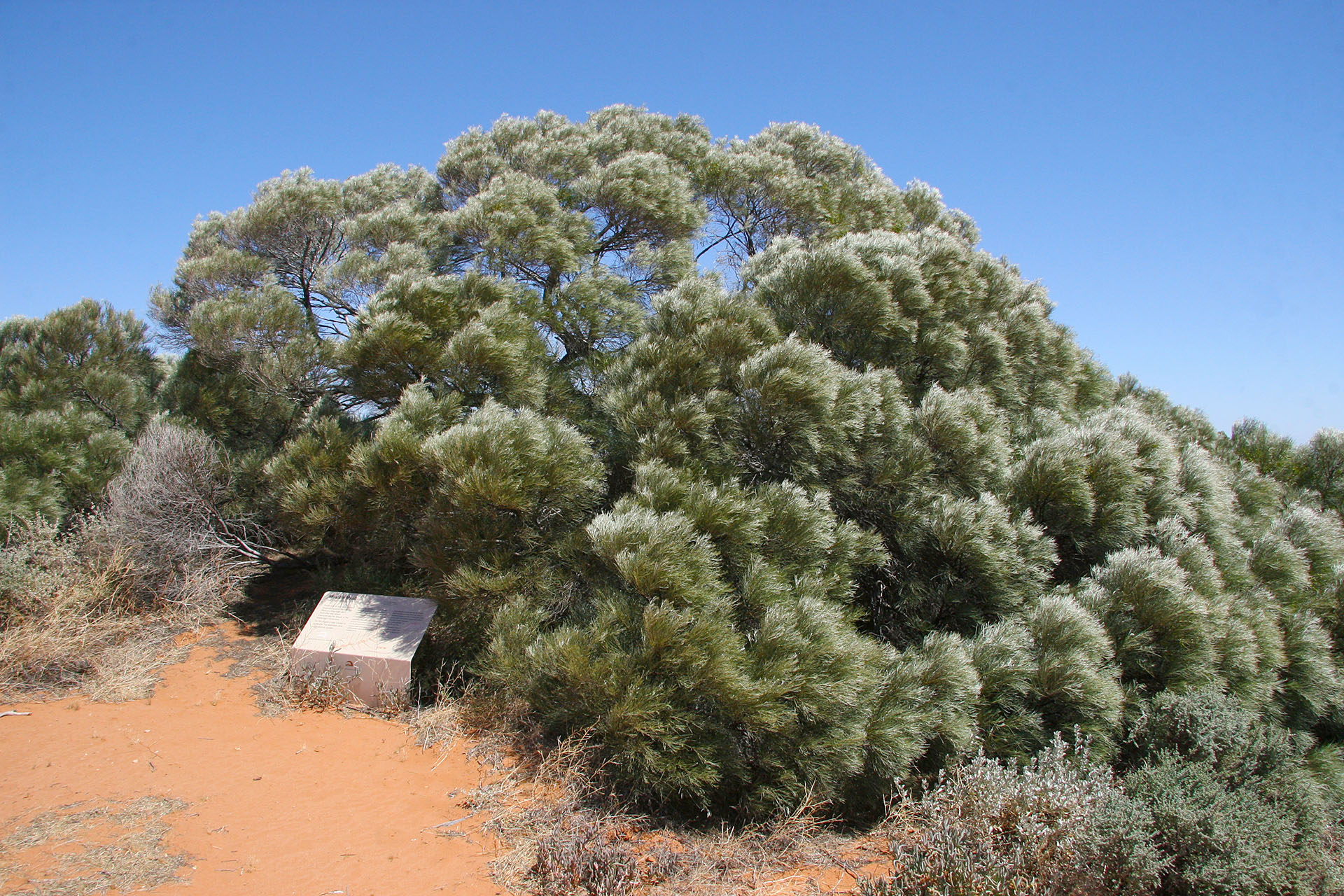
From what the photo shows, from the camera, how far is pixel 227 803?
3.62 metres

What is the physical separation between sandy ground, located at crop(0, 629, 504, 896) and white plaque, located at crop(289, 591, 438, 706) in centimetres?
28

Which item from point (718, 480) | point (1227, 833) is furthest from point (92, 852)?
point (1227, 833)

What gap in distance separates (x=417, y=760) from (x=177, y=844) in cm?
129

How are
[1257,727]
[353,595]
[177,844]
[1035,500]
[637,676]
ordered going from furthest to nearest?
[353,595] < [1035,500] < [1257,727] < [637,676] < [177,844]

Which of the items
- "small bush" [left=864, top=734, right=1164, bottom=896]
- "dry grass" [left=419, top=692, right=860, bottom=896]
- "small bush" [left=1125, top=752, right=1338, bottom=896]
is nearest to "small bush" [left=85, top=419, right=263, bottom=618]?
"dry grass" [left=419, top=692, right=860, bottom=896]

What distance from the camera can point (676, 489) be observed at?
4344 millimetres

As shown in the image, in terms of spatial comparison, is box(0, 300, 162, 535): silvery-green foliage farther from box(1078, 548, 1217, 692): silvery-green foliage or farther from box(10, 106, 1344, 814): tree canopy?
box(1078, 548, 1217, 692): silvery-green foliage

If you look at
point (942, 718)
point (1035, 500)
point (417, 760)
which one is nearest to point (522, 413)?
point (417, 760)

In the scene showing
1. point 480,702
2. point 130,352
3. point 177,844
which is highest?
point 130,352

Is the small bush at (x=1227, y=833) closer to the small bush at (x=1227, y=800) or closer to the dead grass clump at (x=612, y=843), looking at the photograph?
the small bush at (x=1227, y=800)

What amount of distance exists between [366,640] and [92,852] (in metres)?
2.09

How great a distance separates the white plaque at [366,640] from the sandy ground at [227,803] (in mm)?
280

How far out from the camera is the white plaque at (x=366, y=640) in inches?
194

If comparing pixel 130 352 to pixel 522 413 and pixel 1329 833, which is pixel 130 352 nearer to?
pixel 522 413
